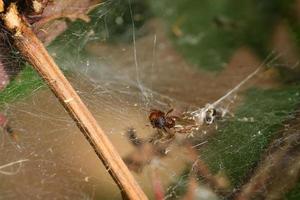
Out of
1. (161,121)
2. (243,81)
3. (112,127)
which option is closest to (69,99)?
(112,127)

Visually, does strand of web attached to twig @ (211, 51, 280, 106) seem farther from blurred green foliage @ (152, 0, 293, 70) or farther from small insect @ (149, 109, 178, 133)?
small insect @ (149, 109, 178, 133)

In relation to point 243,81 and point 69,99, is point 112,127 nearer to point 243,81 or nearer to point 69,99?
point 69,99

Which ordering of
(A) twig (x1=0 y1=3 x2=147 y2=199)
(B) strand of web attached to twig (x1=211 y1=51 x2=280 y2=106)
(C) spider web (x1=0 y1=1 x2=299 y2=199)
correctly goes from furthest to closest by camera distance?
(B) strand of web attached to twig (x1=211 y1=51 x2=280 y2=106) → (C) spider web (x1=0 y1=1 x2=299 y2=199) → (A) twig (x1=0 y1=3 x2=147 y2=199)

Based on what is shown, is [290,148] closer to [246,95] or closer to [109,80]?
[246,95]

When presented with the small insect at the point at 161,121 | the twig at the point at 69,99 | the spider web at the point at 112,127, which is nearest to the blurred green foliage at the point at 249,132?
Result: the spider web at the point at 112,127

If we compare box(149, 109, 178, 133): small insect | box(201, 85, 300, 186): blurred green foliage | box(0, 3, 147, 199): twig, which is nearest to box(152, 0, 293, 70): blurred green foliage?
box(201, 85, 300, 186): blurred green foliage

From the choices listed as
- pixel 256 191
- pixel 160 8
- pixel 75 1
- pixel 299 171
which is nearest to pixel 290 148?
pixel 299 171
